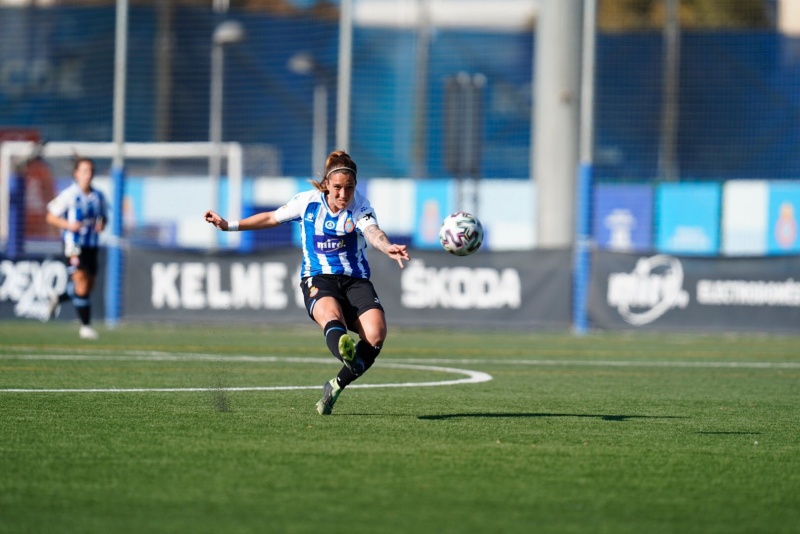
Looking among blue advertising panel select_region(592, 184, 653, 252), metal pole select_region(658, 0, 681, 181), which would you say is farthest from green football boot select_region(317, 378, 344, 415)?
metal pole select_region(658, 0, 681, 181)

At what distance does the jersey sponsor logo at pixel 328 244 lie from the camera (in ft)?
30.6

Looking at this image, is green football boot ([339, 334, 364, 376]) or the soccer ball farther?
the soccer ball

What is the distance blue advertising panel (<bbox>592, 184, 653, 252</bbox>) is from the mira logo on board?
1341 centimetres

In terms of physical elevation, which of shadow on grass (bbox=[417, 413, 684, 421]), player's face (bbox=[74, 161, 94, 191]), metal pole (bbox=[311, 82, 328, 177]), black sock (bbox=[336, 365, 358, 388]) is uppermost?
metal pole (bbox=[311, 82, 328, 177])

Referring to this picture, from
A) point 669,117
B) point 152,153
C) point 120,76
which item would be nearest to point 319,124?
point 152,153

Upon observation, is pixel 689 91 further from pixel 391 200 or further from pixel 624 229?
pixel 391 200

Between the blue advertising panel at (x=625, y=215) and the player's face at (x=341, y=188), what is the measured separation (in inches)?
982

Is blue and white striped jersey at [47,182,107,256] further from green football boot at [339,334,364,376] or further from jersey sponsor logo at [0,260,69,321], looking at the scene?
green football boot at [339,334,364,376]

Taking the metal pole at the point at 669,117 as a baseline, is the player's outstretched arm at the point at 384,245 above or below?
below

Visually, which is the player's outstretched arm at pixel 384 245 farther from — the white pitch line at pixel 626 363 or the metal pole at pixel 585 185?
the metal pole at pixel 585 185

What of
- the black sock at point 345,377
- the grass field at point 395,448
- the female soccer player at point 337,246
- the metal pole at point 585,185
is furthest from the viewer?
the metal pole at point 585,185

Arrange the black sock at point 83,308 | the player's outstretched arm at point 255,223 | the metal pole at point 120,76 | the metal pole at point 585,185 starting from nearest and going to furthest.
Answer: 1. the player's outstretched arm at point 255,223
2. the black sock at point 83,308
3. the metal pole at point 585,185
4. the metal pole at point 120,76

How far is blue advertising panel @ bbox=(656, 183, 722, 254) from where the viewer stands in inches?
1325

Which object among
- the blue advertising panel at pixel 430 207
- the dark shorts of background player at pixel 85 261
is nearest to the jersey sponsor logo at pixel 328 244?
the dark shorts of background player at pixel 85 261
